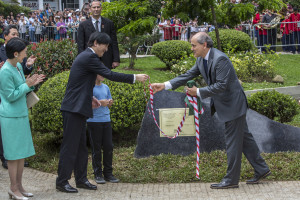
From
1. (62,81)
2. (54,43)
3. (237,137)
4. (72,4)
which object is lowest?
(237,137)

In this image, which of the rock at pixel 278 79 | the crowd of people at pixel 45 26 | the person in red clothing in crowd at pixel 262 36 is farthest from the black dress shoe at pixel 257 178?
the crowd of people at pixel 45 26

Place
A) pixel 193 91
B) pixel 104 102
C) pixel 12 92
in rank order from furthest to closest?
pixel 104 102 < pixel 193 91 < pixel 12 92

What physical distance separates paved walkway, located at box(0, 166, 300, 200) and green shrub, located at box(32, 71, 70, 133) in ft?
5.04

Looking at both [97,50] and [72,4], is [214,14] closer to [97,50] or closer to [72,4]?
[97,50]

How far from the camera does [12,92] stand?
→ 19.0 ft

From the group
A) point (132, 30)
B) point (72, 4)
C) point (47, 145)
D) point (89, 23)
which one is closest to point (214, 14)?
point (132, 30)

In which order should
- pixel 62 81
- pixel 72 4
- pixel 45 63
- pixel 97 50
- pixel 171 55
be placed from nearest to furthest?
pixel 97 50 → pixel 62 81 → pixel 45 63 → pixel 171 55 → pixel 72 4

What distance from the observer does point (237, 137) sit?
6.24 metres

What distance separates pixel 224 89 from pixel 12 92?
2580 millimetres

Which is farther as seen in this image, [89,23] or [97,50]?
[89,23]

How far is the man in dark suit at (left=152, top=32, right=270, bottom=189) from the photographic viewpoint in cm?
608

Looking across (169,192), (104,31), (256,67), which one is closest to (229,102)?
(169,192)

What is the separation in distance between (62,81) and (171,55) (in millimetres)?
8354

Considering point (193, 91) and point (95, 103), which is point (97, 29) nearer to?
point (95, 103)
